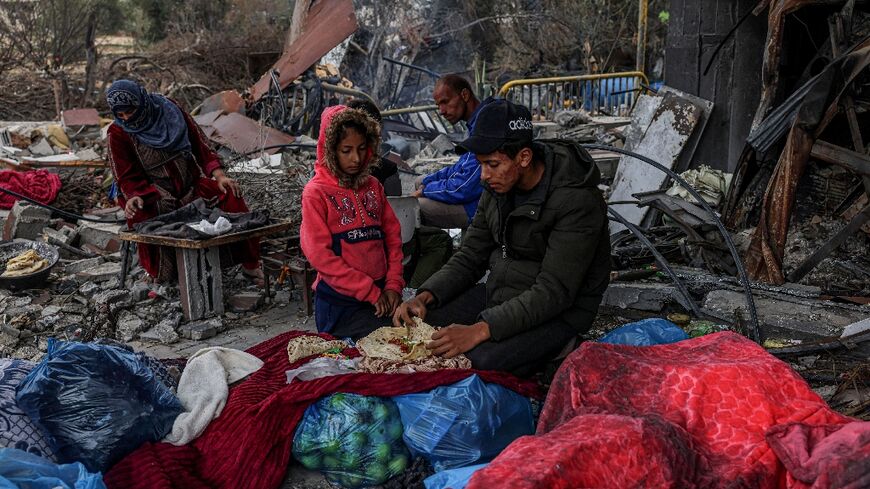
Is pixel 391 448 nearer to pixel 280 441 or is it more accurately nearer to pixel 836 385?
pixel 280 441

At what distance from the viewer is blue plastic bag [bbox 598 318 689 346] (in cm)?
374

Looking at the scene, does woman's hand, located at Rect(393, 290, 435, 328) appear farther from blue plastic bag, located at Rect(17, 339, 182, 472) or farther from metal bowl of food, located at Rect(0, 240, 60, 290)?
metal bowl of food, located at Rect(0, 240, 60, 290)

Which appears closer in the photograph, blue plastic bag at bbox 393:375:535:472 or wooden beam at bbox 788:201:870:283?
blue plastic bag at bbox 393:375:535:472

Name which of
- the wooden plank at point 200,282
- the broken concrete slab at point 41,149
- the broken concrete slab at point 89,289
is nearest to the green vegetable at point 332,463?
the wooden plank at point 200,282

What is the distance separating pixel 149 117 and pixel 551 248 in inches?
159

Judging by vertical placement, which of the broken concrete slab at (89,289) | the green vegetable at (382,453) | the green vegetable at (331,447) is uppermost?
the green vegetable at (331,447)

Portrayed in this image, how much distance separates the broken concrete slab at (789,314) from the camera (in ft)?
14.7

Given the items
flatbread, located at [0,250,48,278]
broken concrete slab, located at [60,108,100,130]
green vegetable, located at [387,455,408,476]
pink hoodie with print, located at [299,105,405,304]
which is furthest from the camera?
broken concrete slab, located at [60,108,100,130]

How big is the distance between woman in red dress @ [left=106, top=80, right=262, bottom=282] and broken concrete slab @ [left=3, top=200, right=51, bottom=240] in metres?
2.85

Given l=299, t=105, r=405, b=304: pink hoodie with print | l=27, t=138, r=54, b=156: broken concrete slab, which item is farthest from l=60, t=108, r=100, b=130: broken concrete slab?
l=299, t=105, r=405, b=304: pink hoodie with print

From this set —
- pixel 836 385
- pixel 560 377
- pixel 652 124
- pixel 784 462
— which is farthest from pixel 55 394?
pixel 652 124

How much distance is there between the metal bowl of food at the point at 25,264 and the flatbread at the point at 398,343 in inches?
172

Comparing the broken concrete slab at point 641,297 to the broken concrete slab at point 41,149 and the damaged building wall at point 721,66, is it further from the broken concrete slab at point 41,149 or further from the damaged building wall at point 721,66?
the broken concrete slab at point 41,149

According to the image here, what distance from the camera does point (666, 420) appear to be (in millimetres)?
2512
